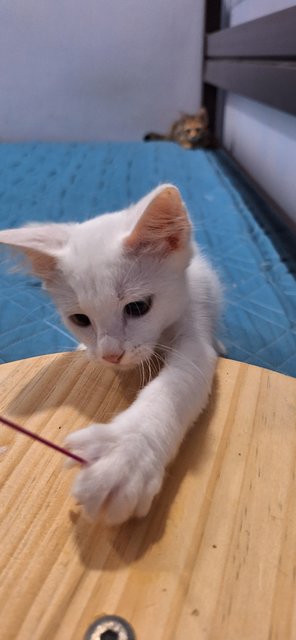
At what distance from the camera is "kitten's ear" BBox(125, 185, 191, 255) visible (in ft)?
2.38

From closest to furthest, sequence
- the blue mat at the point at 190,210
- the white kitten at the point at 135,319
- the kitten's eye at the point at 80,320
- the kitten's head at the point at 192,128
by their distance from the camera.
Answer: the white kitten at the point at 135,319 < the kitten's eye at the point at 80,320 < the blue mat at the point at 190,210 < the kitten's head at the point at 192,128

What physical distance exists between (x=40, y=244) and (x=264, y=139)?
1.76 meters

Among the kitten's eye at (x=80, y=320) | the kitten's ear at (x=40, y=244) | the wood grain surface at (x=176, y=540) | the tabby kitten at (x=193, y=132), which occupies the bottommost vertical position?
the wood grain surface at (x=176, y=540)

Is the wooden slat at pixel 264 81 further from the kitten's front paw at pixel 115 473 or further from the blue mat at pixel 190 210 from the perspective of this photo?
the kitten's front paw at pixel 115 473

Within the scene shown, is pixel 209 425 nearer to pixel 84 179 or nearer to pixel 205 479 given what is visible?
A: pixel 205 479

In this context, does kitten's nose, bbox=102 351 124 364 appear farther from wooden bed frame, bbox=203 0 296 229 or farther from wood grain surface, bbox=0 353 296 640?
wooden bed frame, bbox=203 0 296 229

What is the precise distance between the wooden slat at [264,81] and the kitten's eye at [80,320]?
3.06 ft

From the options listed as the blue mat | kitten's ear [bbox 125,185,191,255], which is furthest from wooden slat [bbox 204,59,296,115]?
kitten's ear [bbox 125,185,191,255]

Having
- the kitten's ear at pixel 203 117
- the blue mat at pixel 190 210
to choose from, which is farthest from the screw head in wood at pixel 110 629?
the kitten's ear at pixel 203 117

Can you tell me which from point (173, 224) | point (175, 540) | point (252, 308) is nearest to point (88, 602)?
point (175, 540)

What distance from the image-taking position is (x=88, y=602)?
53 centimetres

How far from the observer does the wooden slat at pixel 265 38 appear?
1.38 metres

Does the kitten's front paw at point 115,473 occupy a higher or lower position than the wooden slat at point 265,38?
lower

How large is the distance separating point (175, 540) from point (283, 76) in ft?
4.45
